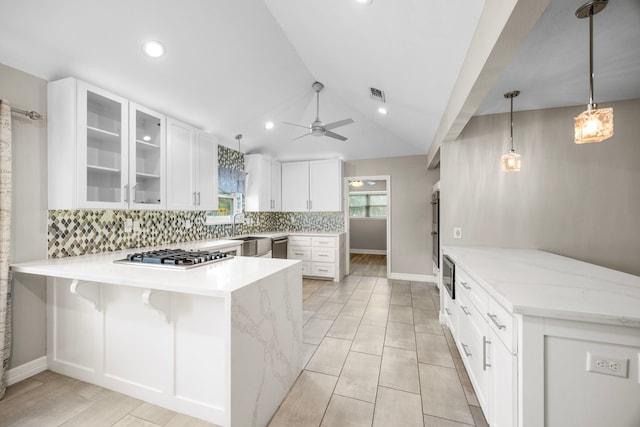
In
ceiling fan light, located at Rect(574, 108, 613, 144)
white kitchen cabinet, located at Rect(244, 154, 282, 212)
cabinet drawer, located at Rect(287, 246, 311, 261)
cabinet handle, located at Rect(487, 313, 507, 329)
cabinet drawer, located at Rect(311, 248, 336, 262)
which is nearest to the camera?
cabinet handle, located at Rect(487, 313, 507, 329)

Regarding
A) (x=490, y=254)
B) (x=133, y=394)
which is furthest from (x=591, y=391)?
(x=133, y=394)

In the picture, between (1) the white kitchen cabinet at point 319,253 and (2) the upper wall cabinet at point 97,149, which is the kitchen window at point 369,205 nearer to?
(1) the white kitchen cabinet at point 319,253

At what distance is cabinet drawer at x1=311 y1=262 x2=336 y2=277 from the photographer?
489cm

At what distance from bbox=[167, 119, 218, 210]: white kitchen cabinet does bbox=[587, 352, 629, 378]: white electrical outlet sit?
3329mm

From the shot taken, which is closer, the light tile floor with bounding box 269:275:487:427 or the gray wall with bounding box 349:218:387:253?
the light tile floor with bounding box 269:275:487:427

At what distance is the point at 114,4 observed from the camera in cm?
181

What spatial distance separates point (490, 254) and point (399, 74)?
183 centimetres

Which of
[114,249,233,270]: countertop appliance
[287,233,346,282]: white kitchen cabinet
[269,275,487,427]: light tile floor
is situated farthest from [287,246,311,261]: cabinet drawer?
[114,249,233,270]: countertop appliance

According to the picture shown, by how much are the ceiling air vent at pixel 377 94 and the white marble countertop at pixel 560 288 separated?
197 centimetres

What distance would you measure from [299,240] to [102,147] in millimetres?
3407

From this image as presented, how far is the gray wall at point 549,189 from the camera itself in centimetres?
246

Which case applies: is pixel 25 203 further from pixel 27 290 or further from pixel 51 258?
pixel 27 290

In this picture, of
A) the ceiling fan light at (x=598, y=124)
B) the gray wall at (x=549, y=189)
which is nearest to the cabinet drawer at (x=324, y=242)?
the gray wall at (x=549, y=189)

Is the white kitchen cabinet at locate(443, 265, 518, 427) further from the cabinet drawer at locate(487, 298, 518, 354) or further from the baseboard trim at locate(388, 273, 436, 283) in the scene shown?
the baseboard trim at locate(388, 273, 436, 283)
